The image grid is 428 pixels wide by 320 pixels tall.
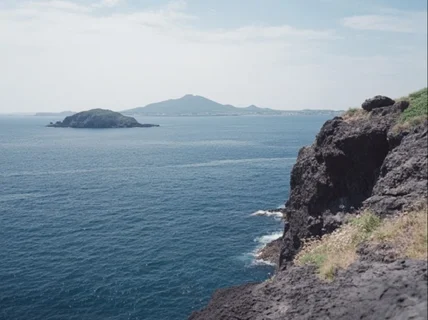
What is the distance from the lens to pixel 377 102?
3297 cm

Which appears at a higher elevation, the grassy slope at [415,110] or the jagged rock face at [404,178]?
the grassy slope at [415,110]

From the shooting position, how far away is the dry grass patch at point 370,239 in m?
15.9

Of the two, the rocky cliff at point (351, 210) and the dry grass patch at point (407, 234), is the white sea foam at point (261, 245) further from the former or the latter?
the dry grass patch at point (407, 234)

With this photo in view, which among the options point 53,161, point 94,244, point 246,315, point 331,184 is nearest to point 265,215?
point 94,244

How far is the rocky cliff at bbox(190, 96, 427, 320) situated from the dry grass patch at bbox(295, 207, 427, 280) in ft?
1.68

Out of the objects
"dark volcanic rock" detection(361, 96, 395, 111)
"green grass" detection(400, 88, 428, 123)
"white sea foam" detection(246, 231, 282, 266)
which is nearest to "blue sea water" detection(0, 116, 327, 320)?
"white sea foam" detection(246, 231, 282, 266)

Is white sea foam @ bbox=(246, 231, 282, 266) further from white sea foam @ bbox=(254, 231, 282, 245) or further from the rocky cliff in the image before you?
the rocky cliff

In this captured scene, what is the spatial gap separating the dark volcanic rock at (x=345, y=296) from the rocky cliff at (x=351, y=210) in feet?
0.12

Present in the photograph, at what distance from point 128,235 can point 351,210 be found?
40.3 meters

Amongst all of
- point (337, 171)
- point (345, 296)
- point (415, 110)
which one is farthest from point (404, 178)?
point (337, 171)

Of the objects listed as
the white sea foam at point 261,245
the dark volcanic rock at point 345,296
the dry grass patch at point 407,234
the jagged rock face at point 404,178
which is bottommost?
the white sea foam at point 261,245

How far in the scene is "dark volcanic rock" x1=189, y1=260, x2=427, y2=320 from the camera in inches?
543

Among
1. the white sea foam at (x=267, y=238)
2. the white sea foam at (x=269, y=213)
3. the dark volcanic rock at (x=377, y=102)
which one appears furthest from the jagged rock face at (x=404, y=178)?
the white sea foam at (x=269, y=213)

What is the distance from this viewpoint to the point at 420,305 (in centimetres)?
1300
